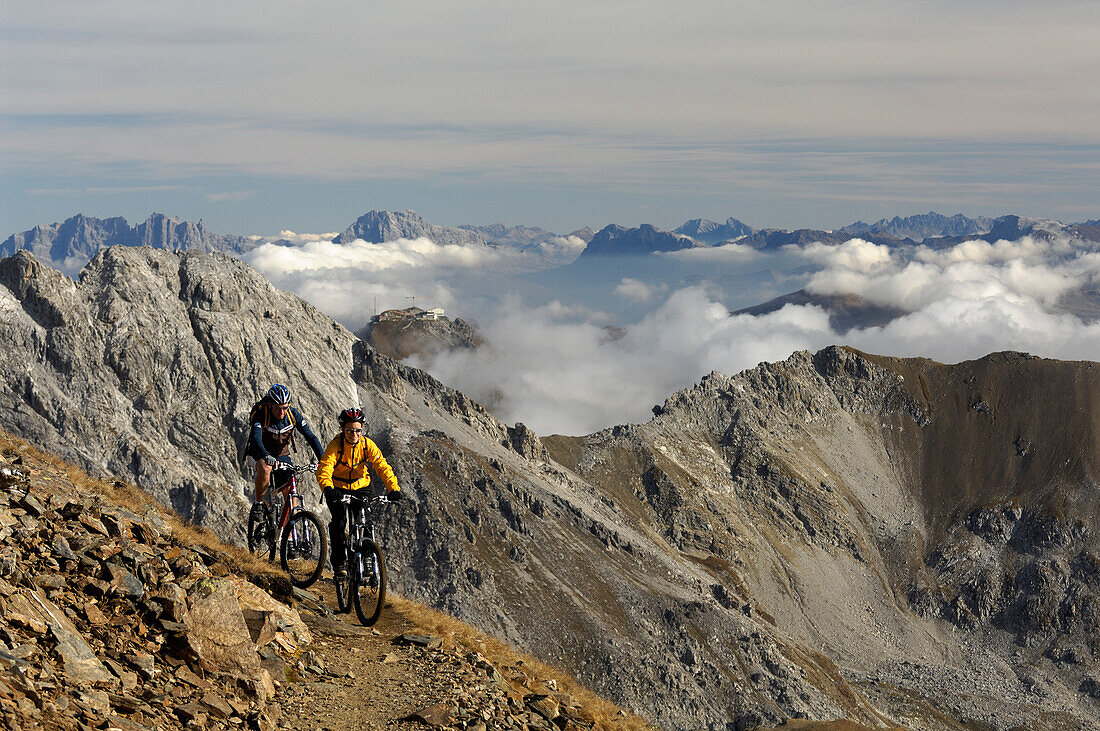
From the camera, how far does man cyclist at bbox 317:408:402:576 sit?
20703mm

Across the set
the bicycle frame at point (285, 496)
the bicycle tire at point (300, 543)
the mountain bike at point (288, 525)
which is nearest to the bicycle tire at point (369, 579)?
the mountain bike at point (288, 525)

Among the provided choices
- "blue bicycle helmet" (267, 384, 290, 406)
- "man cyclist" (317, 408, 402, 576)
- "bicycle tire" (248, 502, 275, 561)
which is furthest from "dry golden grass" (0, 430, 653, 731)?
"blue bicycle helmet" (267, 384, 290, 406)

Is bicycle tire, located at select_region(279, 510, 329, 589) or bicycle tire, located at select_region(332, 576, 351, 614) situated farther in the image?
bicycle tire, located at select_region(279, 510, 329, 589)

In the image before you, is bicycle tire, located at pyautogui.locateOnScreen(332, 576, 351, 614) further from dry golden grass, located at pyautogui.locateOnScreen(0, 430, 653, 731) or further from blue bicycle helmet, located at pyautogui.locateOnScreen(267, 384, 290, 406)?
blue bicycle helmet, located at pyautogui.locateOnScreen(267, 384, 290, 406)

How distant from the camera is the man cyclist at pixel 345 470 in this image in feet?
67.9

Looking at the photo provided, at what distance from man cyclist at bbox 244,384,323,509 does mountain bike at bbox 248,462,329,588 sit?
287 mm

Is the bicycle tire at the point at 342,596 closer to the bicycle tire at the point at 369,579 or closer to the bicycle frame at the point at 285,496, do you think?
the bicycle tire at the point at 369,579

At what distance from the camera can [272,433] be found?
76.4 ft

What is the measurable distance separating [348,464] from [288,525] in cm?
315

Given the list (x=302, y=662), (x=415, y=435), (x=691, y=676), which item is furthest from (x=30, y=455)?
(x=415, y=435)

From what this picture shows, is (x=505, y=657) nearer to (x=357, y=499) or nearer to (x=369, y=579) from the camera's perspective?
(x=369, y=579)

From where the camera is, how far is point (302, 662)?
715 inches

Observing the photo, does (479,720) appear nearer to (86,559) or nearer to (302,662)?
(302,662)

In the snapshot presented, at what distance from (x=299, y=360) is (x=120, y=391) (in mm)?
40885
